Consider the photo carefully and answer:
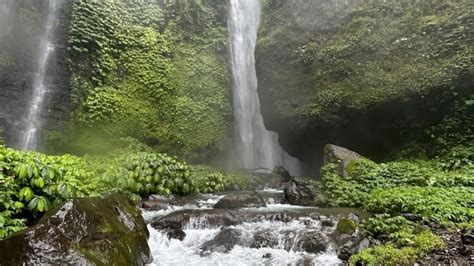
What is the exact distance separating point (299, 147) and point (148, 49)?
9.69 m

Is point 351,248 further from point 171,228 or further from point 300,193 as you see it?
point 300,193

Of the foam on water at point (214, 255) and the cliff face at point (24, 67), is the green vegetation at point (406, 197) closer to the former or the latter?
the foam on water at point (214, 255)

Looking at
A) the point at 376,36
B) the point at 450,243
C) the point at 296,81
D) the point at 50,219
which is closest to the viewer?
the point at 50,219

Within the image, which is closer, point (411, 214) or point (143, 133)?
point (411, 214)

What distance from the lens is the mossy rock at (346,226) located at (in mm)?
6851

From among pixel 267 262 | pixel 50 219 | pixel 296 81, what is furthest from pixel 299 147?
pixel 50 219

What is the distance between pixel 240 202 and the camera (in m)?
9.78

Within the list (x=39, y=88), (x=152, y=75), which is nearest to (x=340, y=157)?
(x=152, y=75)

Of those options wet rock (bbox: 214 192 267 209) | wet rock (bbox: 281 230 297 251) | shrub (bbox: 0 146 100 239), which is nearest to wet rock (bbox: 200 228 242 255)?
wet rock (bbox: 281 230 297 251)

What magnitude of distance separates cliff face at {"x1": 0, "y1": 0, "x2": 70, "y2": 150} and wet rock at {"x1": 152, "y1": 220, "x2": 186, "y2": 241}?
893 cm

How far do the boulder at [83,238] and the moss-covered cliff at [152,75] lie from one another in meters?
9.63

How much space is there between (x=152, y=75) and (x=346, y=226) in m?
13.3

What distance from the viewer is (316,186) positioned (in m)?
10.8

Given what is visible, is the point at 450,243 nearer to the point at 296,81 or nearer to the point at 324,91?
the point at 324,91
